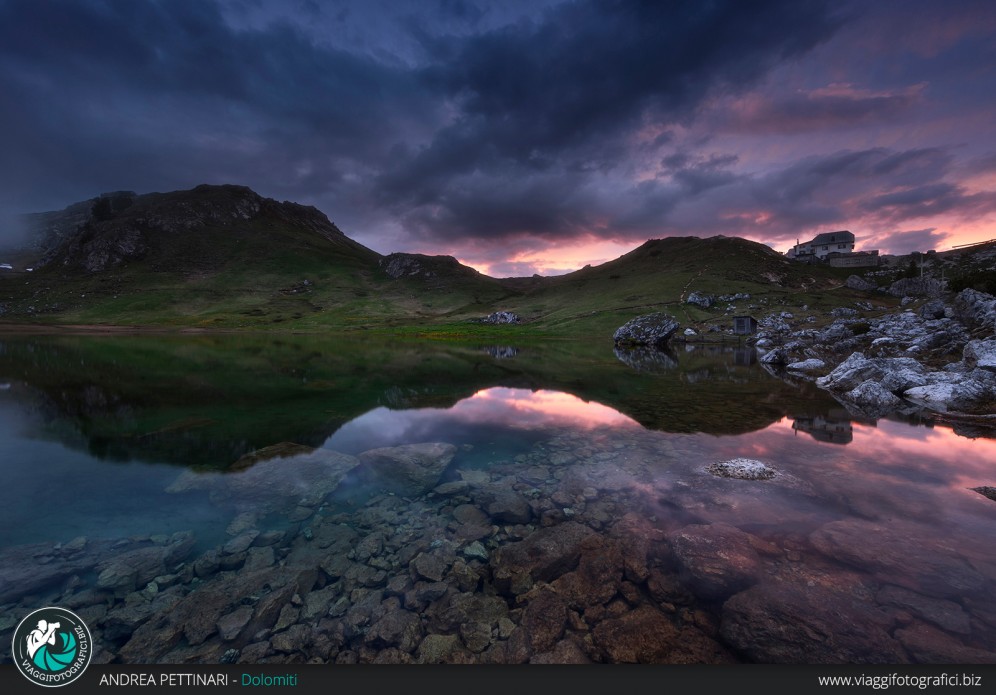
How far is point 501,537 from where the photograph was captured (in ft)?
32.2

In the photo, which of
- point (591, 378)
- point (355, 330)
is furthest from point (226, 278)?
point (591, 378)

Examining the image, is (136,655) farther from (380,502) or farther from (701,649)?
(701,649)

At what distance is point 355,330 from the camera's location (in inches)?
4680

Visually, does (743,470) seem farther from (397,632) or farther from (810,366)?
(810,366)

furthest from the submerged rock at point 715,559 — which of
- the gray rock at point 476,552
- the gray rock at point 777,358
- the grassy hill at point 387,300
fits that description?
the grassy hill at point 387,300

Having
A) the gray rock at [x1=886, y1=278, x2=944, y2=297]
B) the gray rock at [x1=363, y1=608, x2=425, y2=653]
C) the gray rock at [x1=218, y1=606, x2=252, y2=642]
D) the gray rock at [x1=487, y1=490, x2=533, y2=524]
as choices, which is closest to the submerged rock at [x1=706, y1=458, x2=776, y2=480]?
the gray rock at [x1=487, y1=490, x2=533, y2=524]

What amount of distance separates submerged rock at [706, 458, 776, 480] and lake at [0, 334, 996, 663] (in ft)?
0.37

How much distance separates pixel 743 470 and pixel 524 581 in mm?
9483

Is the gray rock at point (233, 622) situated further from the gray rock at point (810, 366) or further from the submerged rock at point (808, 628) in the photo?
the gray rock at point (810, 366)

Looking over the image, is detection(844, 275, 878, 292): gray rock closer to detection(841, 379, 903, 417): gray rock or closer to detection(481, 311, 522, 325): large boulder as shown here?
detection(481, 311, 522, 325): large boulder

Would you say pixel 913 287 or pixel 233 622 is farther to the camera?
pixel 913 287

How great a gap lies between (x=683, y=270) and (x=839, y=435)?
179 meters
